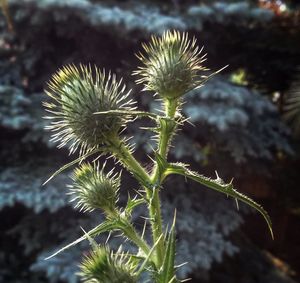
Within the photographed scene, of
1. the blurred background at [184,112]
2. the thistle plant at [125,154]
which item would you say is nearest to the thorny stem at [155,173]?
the thistle plant at [125,154]

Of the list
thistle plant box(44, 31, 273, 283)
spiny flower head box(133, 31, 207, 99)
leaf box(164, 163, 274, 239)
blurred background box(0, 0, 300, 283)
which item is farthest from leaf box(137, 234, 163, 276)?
blurred background box(0, 0, 300, 283)

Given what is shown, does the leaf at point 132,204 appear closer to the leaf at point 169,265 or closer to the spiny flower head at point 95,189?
the spiny flower head at point 95,189

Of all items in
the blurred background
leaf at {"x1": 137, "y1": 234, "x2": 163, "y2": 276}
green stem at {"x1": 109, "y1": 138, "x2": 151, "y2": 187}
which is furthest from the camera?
the blurred background

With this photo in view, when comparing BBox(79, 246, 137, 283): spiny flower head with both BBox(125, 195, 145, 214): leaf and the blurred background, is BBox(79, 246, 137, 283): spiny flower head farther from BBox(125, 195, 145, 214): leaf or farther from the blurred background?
the blurred background

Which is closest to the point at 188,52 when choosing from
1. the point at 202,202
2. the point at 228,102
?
the point at 228,102

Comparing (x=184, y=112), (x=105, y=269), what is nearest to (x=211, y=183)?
(x=105, y=269)

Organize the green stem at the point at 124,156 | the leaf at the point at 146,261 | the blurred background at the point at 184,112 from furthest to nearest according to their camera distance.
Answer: the blurred background at the point at 184,112
the green stem at the point at 124,156
the leaf at the point at 146,261
